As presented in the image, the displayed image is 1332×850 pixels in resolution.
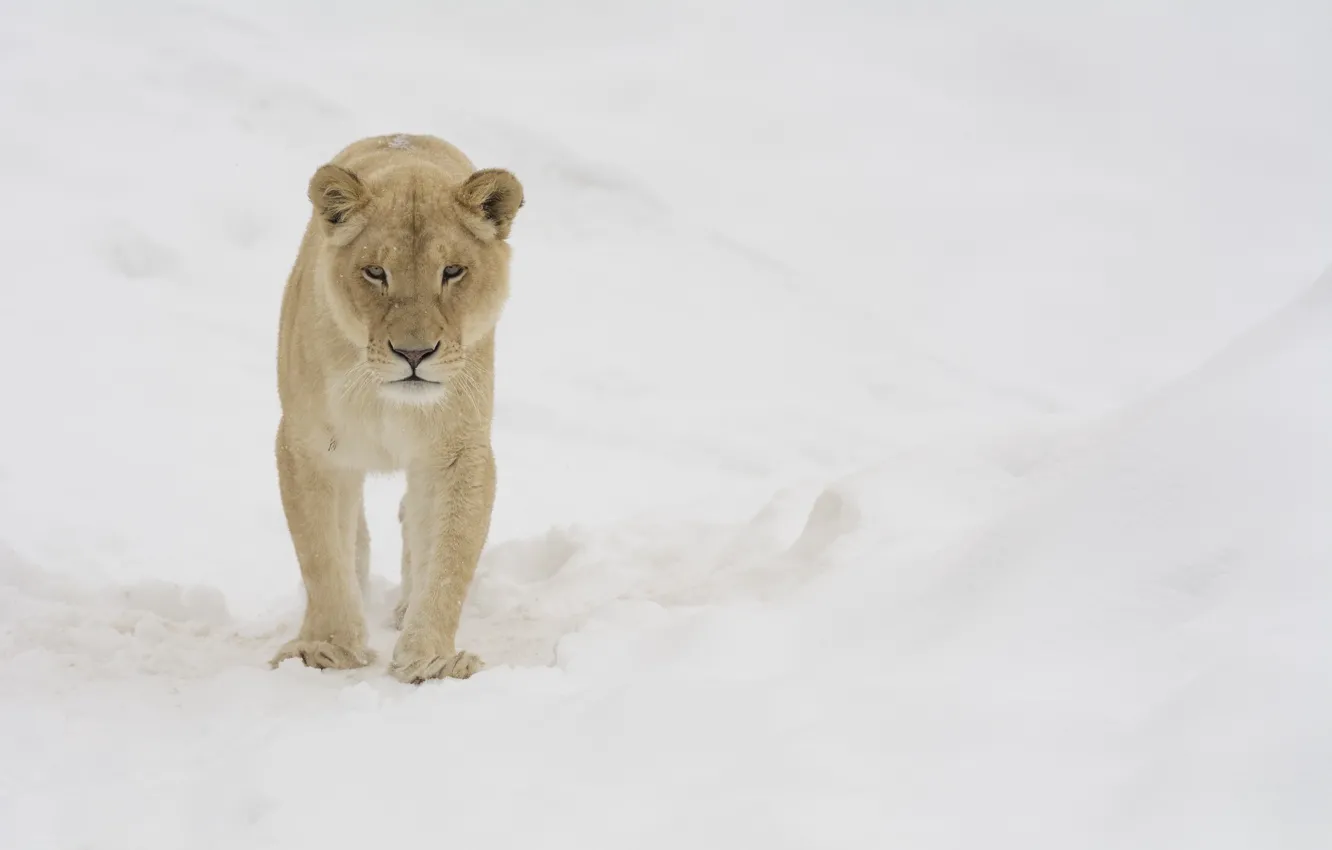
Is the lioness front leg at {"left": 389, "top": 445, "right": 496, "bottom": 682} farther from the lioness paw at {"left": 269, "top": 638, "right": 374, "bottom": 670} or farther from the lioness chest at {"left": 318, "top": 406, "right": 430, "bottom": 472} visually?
the lioness paw at {"left": 269, "top": 638, "right": 374, "bottom": 670}

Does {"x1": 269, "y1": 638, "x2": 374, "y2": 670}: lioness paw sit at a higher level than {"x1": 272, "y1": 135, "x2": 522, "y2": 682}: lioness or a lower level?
lower

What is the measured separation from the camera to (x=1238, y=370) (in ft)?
12.1

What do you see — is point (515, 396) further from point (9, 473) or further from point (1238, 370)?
point (1238, 370)

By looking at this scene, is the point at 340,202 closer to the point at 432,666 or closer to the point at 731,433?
the point at 432,666

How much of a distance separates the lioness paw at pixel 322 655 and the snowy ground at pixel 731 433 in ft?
0.33

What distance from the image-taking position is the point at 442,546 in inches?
186

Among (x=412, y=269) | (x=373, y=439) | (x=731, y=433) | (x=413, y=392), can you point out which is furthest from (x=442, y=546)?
(x=731, y=433)

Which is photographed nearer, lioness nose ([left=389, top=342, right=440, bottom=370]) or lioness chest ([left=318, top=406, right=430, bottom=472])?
lioness nose ([left=389, top=342, right=440, bottom=370])

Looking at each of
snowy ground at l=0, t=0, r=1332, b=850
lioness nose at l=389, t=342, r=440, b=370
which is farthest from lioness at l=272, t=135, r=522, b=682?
snowy ground at l=0, t=0, r=1332, b=850

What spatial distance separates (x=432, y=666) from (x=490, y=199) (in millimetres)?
1584

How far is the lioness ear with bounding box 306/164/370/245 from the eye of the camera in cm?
443

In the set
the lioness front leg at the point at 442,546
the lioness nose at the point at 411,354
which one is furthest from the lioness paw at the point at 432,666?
the lioness nose at the point at 411,354

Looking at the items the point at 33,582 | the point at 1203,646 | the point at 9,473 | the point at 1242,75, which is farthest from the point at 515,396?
the point at 1242,75

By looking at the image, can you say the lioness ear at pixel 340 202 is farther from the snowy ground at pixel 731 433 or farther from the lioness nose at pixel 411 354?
the snowy ground at pixel 731 433
